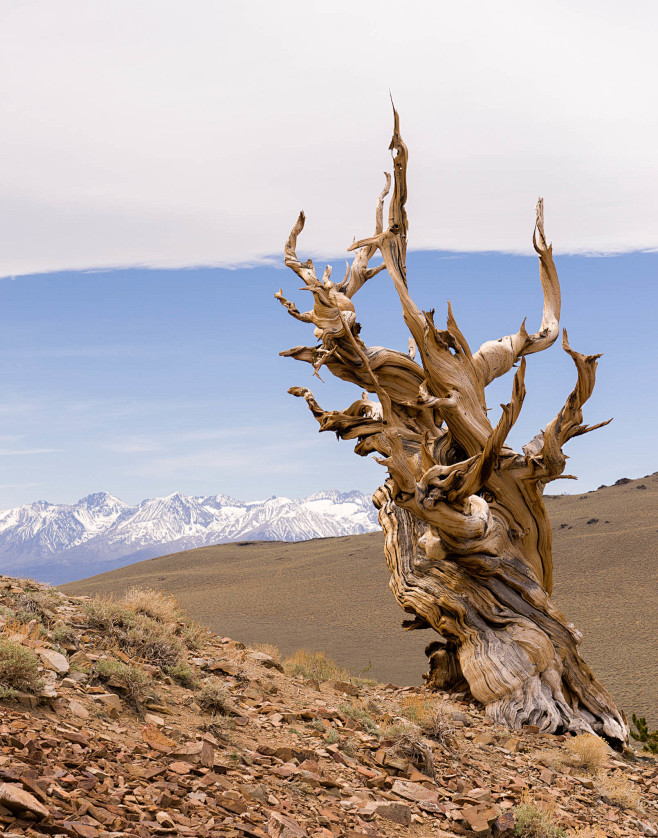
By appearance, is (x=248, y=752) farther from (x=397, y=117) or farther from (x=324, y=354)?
(x=397, y=117)

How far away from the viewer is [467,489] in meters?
9.77

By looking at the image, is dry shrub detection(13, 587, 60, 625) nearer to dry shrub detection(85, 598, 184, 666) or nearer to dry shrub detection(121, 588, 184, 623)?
dry shrub detection(85, 598, 184, 666)

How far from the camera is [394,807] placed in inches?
221

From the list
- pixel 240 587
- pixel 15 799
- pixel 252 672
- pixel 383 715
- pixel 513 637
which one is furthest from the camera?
pixel 240 587

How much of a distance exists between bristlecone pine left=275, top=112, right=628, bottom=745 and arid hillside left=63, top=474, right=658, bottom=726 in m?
7.43

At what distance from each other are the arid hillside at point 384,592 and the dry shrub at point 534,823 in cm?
1129

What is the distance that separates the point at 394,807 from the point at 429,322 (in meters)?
6.37

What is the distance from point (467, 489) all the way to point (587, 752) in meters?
3.28

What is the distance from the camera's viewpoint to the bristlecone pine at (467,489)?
9945 millimetres

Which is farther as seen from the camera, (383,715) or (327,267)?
(327,267)

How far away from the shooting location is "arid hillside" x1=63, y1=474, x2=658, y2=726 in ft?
74.3

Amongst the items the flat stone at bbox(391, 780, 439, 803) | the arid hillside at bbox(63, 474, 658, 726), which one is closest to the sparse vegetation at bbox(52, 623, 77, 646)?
the flat stone at bbox(391, 780, 439, 803)

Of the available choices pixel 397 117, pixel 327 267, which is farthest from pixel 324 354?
pixel 397 117

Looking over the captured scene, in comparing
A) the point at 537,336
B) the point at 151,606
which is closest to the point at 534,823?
the point at 151,606
